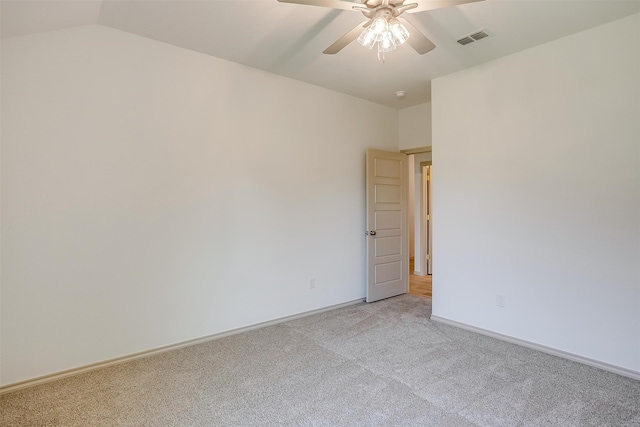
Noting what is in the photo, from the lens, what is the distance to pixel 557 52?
2.89 metres

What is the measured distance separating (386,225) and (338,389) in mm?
2659

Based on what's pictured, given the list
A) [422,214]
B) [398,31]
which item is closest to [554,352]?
[398,31]

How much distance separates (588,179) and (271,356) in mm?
3053

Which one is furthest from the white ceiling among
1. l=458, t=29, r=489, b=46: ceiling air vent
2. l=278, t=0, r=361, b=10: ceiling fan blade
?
l=278, t=0, r=361, b=10: ceiling fan blade

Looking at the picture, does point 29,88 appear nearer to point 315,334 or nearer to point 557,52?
point 315,334

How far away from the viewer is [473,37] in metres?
2.83

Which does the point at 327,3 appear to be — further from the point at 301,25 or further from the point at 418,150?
the point at 418,150

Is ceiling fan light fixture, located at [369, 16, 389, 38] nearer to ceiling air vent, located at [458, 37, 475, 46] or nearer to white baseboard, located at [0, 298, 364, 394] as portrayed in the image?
ceiling air vent, located at [458, 37, 475, 46]

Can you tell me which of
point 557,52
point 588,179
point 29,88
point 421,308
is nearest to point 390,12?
point 557,52

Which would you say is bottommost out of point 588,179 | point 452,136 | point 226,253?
point 226,253

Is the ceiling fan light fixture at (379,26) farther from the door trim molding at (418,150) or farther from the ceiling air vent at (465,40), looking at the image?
Answer: the door trim molding at (418,150)

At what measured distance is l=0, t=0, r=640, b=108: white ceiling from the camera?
2.34 metres

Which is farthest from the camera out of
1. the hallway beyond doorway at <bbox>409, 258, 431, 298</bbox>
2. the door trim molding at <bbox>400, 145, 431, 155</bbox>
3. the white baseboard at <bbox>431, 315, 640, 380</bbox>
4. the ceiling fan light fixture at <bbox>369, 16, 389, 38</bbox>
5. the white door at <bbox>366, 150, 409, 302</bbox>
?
Result: the hallway beyond doorway at <bbox>409, 258, 431, 298</bbox>

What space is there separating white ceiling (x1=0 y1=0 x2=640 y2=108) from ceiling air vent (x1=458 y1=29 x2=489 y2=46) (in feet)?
0.17
